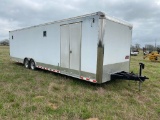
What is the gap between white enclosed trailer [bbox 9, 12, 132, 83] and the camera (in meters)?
5.20

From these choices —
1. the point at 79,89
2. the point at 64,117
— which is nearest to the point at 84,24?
the point at 79,89

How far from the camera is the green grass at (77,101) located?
3.66m

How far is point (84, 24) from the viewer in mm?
5570

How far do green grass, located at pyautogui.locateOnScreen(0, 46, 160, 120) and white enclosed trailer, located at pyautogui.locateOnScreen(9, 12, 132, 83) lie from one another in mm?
631

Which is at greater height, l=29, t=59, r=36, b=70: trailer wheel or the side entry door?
the side entry door

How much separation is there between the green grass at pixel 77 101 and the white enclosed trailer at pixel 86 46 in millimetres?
631

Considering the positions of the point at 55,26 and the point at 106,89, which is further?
the point at 55,26

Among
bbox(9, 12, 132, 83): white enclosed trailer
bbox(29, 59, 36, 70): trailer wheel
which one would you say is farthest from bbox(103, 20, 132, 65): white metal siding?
bbox(29, 59, 36, 70): trailer wheel

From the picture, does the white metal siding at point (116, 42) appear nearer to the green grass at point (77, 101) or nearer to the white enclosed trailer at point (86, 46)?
the white enclosed trailer at point (86, 46)

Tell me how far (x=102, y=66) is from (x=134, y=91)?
1.57m

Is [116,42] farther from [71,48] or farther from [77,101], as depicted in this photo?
[77,101]

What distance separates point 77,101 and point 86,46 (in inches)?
81.1

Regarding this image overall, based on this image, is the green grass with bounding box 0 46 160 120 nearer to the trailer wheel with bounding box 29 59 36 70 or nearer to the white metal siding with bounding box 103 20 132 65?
the white metal siding with bounding box 103 20 132 65

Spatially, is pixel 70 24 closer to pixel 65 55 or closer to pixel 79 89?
pixel 65 55
